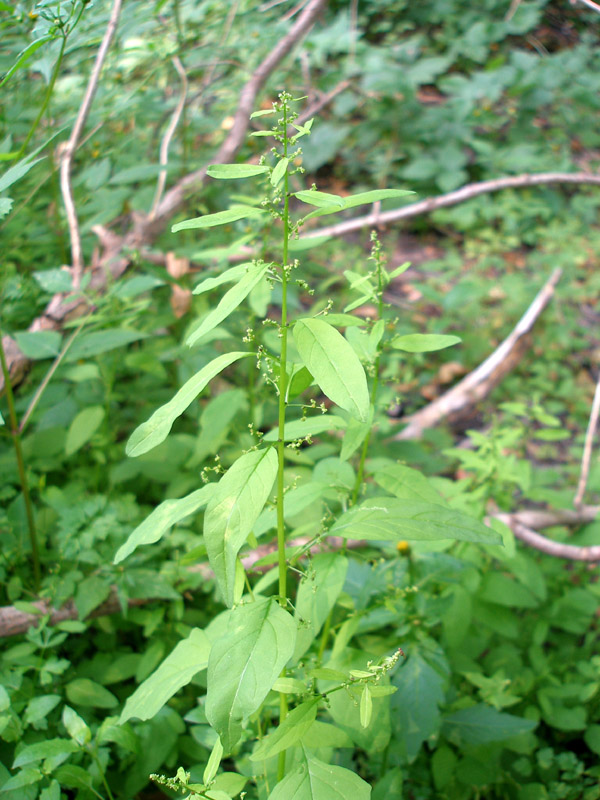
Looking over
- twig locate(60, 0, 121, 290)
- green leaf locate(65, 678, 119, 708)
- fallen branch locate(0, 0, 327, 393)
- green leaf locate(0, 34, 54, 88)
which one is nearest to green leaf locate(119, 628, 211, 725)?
green leaf locate(65, 678, 119, 708)

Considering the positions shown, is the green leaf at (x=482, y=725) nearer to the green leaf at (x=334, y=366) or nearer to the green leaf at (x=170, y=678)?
the green leaf at (x=170, y=678)

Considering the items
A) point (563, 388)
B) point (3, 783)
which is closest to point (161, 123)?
point (563, 388)

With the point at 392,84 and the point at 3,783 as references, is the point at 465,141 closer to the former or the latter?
the point at 392,84

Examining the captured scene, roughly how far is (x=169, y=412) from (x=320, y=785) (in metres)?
0.72

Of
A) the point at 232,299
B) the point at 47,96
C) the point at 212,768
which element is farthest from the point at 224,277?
the point at 47,96

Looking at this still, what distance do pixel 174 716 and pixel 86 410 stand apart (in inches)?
46.5

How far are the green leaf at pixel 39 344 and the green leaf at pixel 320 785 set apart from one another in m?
1.55

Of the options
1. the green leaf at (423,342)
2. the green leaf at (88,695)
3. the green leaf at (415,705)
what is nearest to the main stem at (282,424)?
the green leaf at (423,342)

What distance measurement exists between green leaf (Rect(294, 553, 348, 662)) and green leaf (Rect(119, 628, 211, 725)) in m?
0.22

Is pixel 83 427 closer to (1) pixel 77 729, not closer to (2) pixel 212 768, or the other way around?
(1) pixel 77 729

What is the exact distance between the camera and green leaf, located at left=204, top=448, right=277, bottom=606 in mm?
937

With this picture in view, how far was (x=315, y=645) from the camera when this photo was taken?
1.58 m

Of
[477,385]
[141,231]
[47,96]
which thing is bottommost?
[477,385]

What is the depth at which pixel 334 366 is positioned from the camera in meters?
0.96
